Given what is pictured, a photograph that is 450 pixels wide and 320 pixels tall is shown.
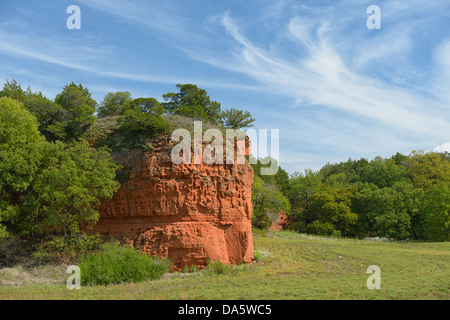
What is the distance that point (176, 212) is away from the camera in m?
23.9

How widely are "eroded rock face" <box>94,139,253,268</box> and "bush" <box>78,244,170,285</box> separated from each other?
3.02 metres

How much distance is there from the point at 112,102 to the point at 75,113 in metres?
11.3

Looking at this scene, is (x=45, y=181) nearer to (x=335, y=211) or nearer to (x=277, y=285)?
(x=277, y=285)

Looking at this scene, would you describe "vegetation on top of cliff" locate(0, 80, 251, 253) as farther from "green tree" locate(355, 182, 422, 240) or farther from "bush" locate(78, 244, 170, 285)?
"green tree" locate(355, 182, 422, 240)

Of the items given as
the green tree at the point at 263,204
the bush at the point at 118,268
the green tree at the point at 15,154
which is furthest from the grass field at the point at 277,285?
the green tree at the point at 263,204

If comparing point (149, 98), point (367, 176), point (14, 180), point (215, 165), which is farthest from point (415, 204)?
point (14, 180)

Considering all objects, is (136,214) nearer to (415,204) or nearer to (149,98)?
(149,98)

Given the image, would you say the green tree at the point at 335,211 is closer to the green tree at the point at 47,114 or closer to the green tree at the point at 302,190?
the green tree at the point at 302,190

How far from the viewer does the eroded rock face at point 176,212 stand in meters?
23.5

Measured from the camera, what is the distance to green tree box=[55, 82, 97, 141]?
27.1 metres

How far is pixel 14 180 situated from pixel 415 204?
155ft

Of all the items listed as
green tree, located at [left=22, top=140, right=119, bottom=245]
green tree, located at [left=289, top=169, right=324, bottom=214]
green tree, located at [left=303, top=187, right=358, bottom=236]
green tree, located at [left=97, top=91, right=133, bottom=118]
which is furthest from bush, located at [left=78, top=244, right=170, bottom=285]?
green tree, located at [left=289, top=169, right=324, bottom=214]

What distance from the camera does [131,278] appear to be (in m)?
18.8
